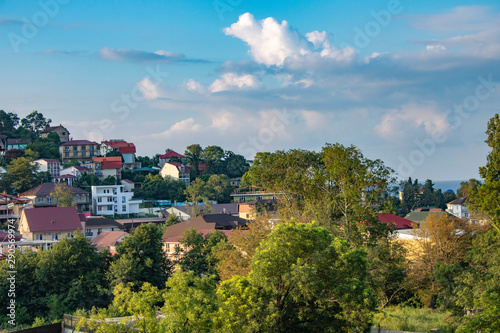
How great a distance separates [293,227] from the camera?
17.7 metres

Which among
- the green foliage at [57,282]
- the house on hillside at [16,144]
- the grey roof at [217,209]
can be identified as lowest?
the green foliage at [57,282]

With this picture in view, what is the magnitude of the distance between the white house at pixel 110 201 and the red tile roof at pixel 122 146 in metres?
19.5

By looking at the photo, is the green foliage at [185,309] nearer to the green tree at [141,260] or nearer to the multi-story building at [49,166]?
the green tree at [141,260]

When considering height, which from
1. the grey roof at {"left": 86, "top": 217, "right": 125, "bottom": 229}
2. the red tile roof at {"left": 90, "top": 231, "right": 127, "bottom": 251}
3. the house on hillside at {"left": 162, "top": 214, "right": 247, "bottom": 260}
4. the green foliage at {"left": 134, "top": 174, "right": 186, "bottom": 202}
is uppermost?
the green foliage at {"left": 134, "top": 174, "right": 186, "bottom": 202}

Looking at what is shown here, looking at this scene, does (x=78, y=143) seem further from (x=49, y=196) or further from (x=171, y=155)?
(x=49, y=196)

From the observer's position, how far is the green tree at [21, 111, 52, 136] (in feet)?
332

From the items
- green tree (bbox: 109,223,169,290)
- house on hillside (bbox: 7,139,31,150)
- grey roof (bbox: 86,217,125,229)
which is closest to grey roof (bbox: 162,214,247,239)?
grey roof (bbox: 86,217,125,229)

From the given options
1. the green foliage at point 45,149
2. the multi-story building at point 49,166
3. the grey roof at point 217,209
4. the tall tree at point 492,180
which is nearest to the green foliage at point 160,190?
the grey roof at point 217,209

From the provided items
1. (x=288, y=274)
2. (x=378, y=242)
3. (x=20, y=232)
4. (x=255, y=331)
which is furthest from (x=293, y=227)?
(x=20, y=232)

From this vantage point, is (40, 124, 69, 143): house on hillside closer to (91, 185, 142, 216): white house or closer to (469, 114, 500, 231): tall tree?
(91, 185, 142, 216): white house

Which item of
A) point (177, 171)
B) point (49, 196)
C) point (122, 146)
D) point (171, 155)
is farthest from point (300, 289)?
point (171, 155)

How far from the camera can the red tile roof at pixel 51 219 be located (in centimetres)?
5222

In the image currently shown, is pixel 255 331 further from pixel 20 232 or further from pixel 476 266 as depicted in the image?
pixel 20 232

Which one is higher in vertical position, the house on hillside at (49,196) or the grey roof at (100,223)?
the house on hillside at (49,196)
